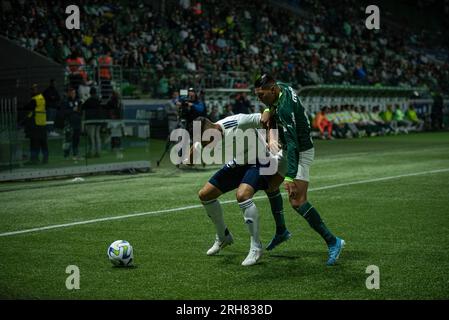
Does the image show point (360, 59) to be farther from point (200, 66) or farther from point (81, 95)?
point (81, 95)

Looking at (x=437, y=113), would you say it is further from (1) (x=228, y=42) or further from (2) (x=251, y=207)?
(2) (x=251, y=207)

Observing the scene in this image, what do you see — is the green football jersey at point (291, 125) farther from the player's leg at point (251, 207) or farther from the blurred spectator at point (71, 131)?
the blurred spectator at point (71, 131)

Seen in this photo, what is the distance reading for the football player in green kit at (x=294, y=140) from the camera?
821 cm

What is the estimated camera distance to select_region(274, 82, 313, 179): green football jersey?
8.20m

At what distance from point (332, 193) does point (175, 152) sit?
24.6 ft

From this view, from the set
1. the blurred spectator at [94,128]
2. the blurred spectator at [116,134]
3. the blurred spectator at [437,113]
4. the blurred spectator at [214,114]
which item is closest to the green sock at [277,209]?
the blurred spectator at [94,128]

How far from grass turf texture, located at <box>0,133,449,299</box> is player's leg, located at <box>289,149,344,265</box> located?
232 millimetres

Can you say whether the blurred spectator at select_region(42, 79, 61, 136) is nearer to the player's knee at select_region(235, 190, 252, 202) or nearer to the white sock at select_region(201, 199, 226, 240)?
the white sock at select_region(201, 199, 226, 240)

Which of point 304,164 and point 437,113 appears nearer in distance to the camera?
point 304,164

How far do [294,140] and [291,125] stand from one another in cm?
16

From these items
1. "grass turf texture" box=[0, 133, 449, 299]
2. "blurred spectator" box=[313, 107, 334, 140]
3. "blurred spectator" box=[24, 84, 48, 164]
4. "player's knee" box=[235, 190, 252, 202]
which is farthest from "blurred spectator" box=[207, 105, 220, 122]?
"player's knee" box=[235, 190, 252, 202]

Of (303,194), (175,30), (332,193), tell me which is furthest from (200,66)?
(303,194)

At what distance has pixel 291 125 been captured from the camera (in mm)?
8211

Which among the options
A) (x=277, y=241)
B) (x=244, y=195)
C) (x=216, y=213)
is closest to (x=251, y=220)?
(x=244, y=195)
